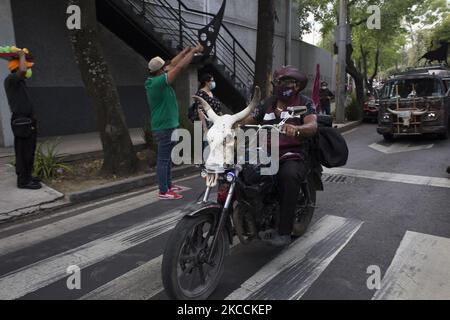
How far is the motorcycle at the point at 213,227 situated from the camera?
314 cm

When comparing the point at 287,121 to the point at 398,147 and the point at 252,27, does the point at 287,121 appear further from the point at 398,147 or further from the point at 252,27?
the point at 252,27

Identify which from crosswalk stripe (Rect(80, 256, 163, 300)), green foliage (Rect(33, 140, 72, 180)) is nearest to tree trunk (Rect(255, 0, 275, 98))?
green foliage (Rect(33, 140, 72, 180))

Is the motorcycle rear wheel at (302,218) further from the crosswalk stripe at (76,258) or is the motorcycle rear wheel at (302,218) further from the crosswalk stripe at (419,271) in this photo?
the crosswalk stripe at (76,258)

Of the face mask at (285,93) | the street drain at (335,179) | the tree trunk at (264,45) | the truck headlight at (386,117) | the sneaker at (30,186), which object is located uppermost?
the tree trunk at (264,45)

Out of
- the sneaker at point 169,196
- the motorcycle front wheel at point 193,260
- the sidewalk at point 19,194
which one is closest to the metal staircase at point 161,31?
the sidewalk at point 19,194

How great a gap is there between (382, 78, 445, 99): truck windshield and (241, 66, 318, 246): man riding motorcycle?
29.8 ft

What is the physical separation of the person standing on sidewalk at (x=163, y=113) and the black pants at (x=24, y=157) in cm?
194

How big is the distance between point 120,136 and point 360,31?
67.5 ft

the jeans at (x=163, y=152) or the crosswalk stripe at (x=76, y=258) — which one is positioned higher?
the jeans at (x=163, y=152)

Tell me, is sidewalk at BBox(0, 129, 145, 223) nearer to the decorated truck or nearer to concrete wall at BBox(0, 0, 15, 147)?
concrete wall at BBox(0, 0, 15, 147)

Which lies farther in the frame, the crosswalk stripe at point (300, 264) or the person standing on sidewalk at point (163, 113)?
the person standing on sidewalk at point (163, 113)

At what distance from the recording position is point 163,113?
20.3ft

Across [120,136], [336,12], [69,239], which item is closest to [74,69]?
[120,136]

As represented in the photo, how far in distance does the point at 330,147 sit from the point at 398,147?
7428 mm
